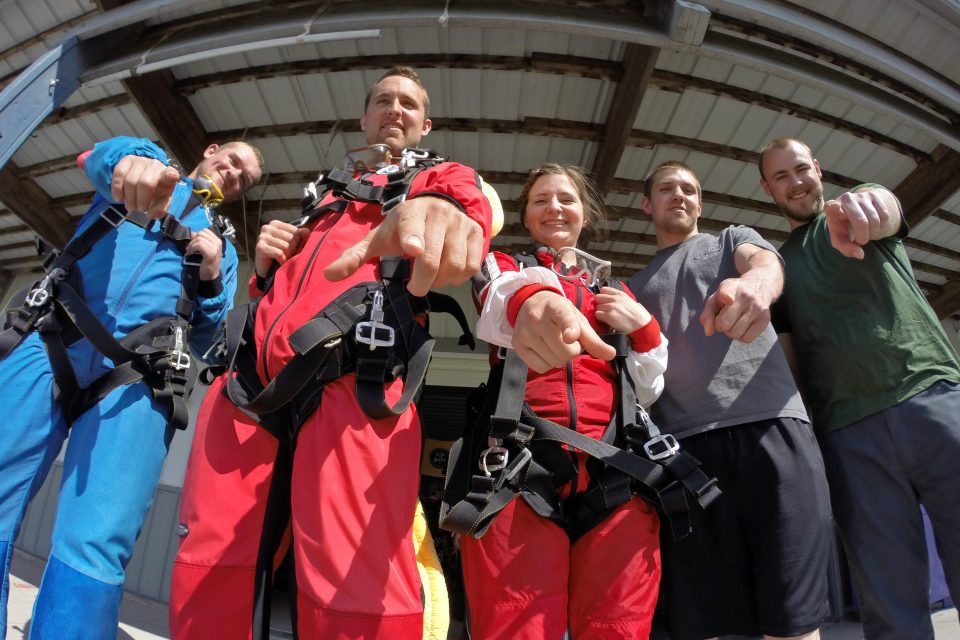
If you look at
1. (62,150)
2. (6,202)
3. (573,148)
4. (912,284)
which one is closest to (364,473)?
(912,284)

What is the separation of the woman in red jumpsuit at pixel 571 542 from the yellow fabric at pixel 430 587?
93 mm

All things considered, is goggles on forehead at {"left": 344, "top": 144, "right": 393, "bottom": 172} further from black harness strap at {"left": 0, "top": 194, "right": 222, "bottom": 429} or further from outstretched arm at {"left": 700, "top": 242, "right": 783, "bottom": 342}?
outstretched arm at {"left": 700, "top": 242, "right": 783, "bottom": 342}

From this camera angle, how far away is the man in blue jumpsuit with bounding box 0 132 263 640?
1.44 metres

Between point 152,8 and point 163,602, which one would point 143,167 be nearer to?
point 152,8

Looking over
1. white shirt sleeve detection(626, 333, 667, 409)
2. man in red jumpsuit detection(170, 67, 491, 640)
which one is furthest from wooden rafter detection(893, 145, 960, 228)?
man in red jumpsuit detection(170, 67, 491, 640)

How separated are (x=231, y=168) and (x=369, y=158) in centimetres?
107

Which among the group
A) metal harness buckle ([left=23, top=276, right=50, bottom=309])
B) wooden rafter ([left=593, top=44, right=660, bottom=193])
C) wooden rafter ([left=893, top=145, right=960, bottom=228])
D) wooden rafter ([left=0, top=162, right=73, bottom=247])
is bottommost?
metal harness buckle ([left=23, top=276, right=50, bottom=309])

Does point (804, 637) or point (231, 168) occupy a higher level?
point (231, 168)

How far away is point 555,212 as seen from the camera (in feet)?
6.61

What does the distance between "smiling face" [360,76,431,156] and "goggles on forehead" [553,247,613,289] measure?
77cm

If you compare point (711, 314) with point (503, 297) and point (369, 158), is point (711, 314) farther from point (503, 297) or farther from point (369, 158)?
point (369, 158)

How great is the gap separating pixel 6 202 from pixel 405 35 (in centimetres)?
494

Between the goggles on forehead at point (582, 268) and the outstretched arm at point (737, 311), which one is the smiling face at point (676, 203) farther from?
the outstretched arm at point (737, 311)

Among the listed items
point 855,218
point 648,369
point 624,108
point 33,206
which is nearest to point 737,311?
point 648,369
